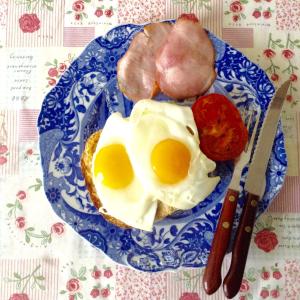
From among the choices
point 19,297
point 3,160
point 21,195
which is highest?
point 3,160

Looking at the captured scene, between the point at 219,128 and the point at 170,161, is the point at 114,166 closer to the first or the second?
the point at 170,161

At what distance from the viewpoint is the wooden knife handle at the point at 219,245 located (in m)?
1.35

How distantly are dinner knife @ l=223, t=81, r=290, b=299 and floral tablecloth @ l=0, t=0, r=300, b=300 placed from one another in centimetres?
13

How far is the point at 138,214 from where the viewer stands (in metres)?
1.38

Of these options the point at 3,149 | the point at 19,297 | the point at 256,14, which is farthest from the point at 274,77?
the point at 19,297

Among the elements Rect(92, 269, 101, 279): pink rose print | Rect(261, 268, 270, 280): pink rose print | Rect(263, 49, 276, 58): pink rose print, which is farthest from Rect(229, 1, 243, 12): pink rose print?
Rect(92, 269, 101, 279): pink rose print

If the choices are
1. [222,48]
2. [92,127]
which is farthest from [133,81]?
[222,48]

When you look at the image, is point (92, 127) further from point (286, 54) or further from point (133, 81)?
point (286, 54)

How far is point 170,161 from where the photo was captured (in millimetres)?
1293

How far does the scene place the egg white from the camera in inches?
53.6

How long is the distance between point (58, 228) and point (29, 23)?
2.40ft

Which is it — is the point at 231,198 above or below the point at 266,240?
above

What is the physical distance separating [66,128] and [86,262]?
44 centimetres

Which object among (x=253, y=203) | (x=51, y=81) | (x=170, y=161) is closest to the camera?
(x=170, y=161)
